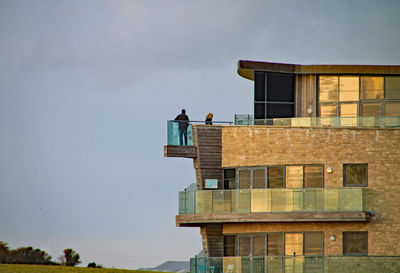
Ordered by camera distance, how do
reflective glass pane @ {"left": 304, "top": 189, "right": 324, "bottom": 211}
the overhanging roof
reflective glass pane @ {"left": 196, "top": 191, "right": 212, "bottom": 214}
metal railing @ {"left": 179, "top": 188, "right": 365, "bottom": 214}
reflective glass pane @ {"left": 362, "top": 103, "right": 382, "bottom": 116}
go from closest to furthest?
1. metal railing @ {"left": 179, "top": 188, "right": 365, "bottom": 214}
2. reflective glass pane @ {"left": 304, "top": 189, "right": 324, "bottom": 211}
3. reflective glass pane @ {"left": 196, "top": 191, "right": 212, "bottom": 214}
4. the overhanging roof
5. reflective glass pane @ {"left": 362, "top": 103, "right": 382, "bottom": 116}

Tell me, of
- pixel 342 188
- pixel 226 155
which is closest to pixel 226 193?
pixel 226 155

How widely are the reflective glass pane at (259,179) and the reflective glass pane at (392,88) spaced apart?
7.42 m

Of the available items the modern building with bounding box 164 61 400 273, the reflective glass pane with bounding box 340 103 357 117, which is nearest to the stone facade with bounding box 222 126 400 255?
the modern building with bounding box 164 61 400 273

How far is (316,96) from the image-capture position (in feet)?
156

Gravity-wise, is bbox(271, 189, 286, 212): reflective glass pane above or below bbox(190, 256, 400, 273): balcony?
above

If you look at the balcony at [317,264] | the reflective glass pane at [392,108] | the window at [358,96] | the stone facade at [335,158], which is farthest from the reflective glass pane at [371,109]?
the balcony at [317,264]

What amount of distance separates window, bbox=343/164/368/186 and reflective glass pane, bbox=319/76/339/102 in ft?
16.6

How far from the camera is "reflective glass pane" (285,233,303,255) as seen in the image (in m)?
43.5

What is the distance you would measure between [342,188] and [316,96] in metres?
6.44

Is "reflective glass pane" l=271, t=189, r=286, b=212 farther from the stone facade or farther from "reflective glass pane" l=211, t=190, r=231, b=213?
"reflective glass pane" l=211, t=190, r=231, b=213

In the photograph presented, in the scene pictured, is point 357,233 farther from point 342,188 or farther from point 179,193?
point 179,193

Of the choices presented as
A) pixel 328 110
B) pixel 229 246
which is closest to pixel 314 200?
pixel 229 246

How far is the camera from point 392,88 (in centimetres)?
4703

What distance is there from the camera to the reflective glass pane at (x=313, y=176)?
1719 inches
